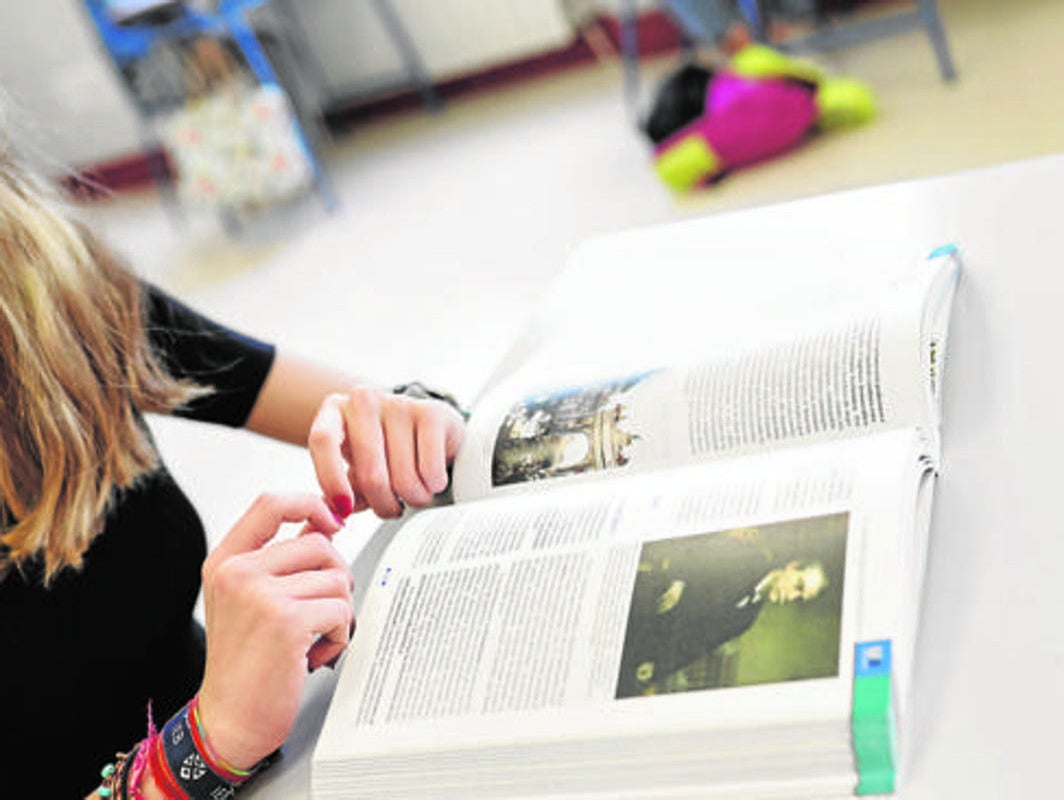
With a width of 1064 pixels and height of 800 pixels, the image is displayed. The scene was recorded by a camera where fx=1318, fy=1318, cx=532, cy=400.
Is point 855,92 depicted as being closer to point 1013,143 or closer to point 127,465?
point 1013,143

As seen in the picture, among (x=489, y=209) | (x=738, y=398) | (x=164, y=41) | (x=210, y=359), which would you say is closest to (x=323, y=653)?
(x=738, y=398)

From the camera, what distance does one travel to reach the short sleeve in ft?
3.36

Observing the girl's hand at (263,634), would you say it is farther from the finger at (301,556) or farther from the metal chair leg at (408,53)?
the metal chair leg at (408,53)

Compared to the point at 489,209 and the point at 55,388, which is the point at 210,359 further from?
the point at 489,209

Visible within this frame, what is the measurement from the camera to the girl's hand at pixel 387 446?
0.81m

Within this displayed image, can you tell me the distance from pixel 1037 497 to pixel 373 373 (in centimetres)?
210

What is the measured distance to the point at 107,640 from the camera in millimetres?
911

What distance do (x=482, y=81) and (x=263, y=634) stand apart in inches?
160

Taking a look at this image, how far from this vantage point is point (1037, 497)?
2.10ft

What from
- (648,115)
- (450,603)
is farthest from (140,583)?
(648,115)

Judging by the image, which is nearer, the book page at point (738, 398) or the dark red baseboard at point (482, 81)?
the book page at point (738, 398)

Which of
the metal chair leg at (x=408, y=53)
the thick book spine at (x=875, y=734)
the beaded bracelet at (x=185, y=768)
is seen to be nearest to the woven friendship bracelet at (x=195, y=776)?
the beaded bracelet at (x=185, y=768)

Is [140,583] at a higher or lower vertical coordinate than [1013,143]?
higher

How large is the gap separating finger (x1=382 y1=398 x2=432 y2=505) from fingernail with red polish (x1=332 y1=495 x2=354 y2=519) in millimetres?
36
